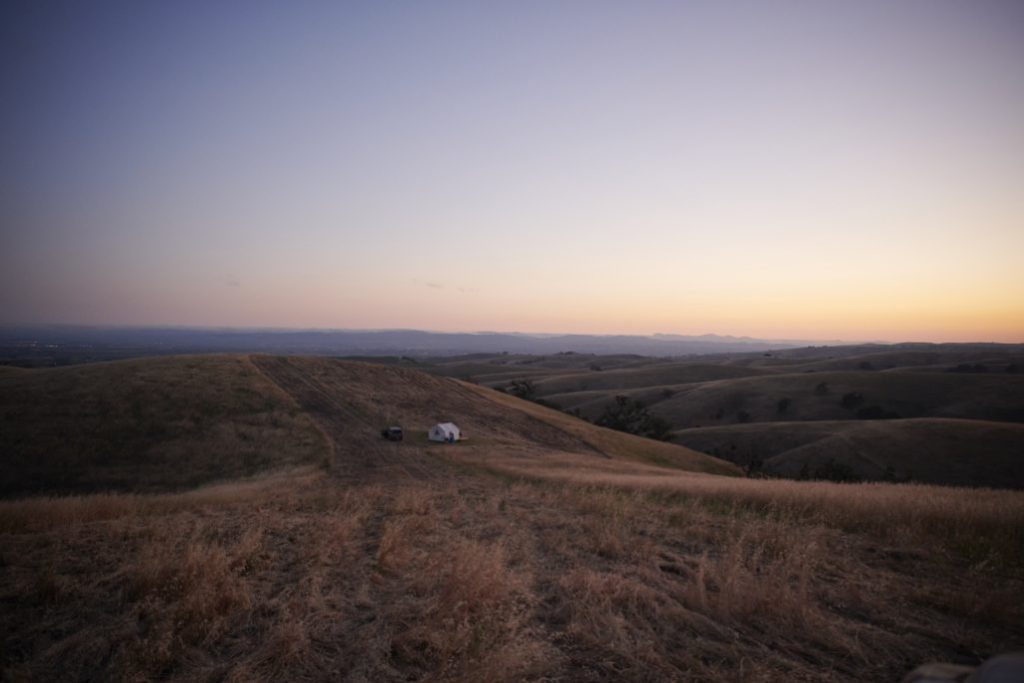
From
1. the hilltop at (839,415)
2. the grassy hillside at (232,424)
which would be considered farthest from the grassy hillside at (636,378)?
the grassy hillside at (232,424)

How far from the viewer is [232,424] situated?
33500 millimetres

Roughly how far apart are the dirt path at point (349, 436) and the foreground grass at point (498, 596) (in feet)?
47.6

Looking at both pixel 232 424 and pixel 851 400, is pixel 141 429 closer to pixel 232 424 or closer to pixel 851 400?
pixel 232 424

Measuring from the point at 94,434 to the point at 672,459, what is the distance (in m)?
42.2

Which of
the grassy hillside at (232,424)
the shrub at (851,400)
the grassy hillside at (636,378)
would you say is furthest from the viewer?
the grassy hillside at (636,378)

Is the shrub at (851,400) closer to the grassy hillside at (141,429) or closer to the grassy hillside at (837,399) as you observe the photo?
the grassy hillside at (837,399)

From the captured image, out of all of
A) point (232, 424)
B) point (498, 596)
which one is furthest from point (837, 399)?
point (498, 596)

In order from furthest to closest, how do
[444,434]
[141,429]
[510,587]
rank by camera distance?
[444,434] < [141,429] < [510,587]

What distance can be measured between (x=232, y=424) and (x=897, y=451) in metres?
61.1

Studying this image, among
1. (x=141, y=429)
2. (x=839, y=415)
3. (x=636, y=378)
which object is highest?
(x=141, y=429)

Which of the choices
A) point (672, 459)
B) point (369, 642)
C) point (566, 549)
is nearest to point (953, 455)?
point (672, 459)

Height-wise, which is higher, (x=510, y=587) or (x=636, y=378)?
(x=510, y=587)

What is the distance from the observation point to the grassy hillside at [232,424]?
27.0 metres

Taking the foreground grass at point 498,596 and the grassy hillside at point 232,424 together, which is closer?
the foreground grass at point 498,596
